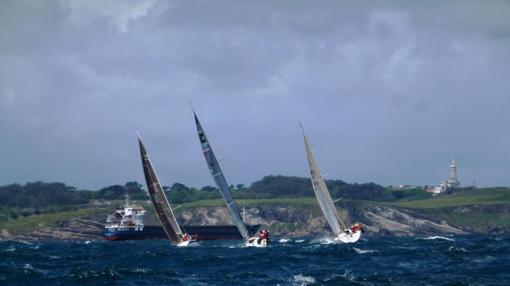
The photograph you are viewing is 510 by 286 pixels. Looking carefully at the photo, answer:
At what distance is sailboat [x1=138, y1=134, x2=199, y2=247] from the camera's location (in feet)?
444

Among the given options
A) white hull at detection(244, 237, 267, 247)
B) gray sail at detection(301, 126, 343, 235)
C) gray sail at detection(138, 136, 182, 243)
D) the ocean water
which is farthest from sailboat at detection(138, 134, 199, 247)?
the ocean water

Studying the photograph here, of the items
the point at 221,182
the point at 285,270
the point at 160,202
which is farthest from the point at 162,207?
the point at 285,270

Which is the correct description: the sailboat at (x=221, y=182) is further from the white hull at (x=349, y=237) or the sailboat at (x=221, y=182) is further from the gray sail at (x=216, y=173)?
the white hull at (x=349, y=237)

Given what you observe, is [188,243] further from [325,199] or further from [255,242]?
[325,199]

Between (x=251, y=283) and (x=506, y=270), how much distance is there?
18341 mm

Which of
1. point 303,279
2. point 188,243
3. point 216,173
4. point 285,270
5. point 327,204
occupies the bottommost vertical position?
point 303,279

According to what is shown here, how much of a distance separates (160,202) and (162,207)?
83cm

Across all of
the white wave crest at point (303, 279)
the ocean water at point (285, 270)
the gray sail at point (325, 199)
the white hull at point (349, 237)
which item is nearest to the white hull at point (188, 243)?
the gray sail at point (325, 199)

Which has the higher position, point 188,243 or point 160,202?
point 160,202

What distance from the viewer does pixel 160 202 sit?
455 feet

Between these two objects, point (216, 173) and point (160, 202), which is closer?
point (216, 173)

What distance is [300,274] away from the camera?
6419 cm

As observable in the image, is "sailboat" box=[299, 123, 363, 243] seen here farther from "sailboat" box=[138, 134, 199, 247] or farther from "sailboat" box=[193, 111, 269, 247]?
"sailboat" box=[138, 134, 199, 247]

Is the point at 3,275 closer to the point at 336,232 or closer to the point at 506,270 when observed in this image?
the point at 506,270
